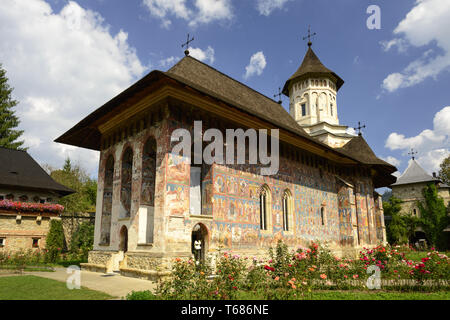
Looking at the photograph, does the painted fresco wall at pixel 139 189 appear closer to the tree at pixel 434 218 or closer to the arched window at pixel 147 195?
the arched window at pixel 147 195

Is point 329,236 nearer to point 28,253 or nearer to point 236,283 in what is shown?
point 236,283

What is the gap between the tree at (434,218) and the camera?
3148 centimetres

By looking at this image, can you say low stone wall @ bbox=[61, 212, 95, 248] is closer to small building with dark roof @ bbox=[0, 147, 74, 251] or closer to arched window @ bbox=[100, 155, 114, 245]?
small building with dark roof @ bbox=[0, 147, 74, 251]

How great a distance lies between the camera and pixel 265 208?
47.7 feet

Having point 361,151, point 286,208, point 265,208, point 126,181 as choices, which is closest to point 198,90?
point 126,181

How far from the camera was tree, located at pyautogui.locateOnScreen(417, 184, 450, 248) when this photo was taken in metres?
31.5

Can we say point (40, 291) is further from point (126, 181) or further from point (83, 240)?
point (83, 240)

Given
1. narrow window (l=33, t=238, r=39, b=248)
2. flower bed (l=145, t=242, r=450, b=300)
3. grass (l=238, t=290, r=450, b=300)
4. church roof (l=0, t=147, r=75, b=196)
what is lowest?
grass (l=238, t=290, r=450, b=300)

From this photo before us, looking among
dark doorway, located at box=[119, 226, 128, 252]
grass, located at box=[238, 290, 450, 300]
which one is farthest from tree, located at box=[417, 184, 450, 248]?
dark doorway, located at box=[119, 226, 128, 252]

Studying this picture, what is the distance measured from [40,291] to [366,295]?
23.8 ft

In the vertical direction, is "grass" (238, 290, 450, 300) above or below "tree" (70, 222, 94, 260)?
below

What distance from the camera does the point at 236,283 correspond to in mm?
6469

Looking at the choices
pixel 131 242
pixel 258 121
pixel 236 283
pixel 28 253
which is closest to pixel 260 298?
pixel 236 283

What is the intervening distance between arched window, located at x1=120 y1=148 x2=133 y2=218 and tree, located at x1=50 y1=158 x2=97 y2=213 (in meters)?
14.8
